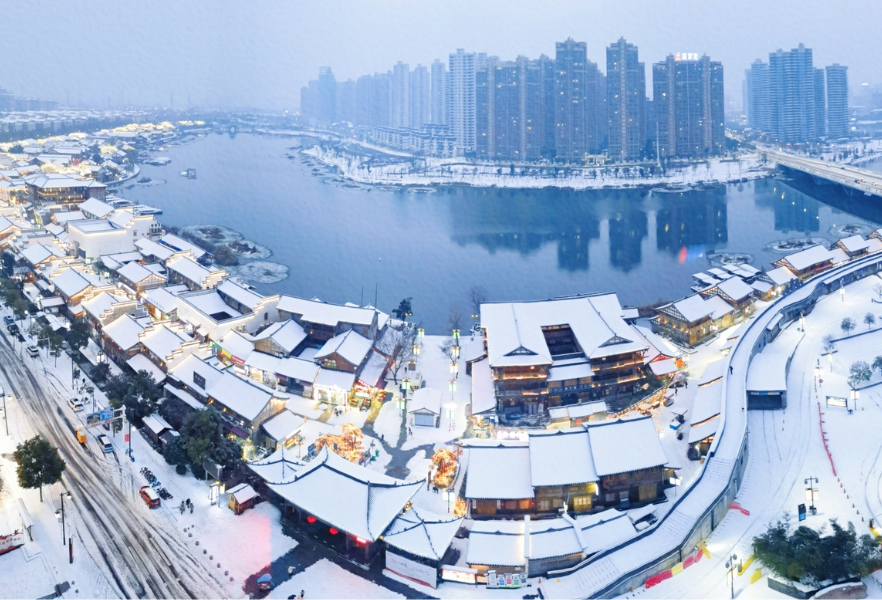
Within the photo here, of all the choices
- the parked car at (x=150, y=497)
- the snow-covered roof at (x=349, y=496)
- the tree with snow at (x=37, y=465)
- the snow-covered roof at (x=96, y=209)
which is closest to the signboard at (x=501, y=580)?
the snow-covered roof at (x=349, y=496)

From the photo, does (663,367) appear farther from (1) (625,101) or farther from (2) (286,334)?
(1) (625,101)

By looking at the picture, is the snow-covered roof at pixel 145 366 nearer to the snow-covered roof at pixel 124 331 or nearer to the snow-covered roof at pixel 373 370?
the snow-covered roof at pixel 124 331

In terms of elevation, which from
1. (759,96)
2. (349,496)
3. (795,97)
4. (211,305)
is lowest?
(349,496)

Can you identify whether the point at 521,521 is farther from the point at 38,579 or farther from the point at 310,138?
the point at 310,138

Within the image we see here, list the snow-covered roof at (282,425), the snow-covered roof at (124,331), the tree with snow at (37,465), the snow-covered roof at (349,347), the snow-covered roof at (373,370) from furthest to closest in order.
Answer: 1. the snow-covered roof at (124,331)
2. the snow-covered roof at (349,347)
3. the snow-covered roof at (373,370)
4. the snow-covered roof at (282,425)
5. the tree with snow at (37,465)

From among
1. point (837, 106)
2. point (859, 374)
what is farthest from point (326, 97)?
point (859, 374)

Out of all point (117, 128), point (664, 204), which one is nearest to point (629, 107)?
point (664, 204)

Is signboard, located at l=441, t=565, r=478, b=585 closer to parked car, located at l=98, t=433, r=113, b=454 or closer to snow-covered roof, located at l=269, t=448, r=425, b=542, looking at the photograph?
snow-covered roof, located at l=269, t=448, r=425, b=542
